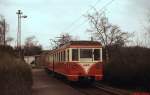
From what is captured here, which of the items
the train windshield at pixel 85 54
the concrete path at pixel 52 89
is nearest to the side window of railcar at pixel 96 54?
the train windshield at pixel 85 54

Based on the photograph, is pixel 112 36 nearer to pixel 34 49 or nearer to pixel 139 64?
pixel 139 64

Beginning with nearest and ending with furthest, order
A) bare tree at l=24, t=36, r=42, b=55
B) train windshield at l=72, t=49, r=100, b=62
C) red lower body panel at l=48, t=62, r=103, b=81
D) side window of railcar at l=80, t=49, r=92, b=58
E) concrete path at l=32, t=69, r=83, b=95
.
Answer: concrete path at l=32, t=69, r=83, b=95 < red lower body panel at l=48, t=62, r=103, b=81 < train windshield at l=72, t=49, r=100, b=62 < side window of railcar at l=80, t=49, r=92, b=58 < bare tree at l=24, t=36, r=42, b=55

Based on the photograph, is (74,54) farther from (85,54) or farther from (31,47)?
(31,47)

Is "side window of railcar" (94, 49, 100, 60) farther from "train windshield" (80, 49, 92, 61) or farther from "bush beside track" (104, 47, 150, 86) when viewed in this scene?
"bush beside track" (104, 47, 150, 86)

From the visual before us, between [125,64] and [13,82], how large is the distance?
51.9ft

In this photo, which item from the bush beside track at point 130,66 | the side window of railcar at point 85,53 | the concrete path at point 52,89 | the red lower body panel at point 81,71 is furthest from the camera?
the side window of railcar at point 85,53

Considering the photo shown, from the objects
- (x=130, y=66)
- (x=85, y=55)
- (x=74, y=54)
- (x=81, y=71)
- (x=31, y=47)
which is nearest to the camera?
(x=130, y=66)

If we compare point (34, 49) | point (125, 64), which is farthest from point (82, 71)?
point (34, 49)

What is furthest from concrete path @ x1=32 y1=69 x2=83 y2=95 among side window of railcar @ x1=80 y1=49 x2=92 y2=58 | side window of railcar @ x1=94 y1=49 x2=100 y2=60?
side window of railcar @ x1=94 y1=49 x2=100 y2=60

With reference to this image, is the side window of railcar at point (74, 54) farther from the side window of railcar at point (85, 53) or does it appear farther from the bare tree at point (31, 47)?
the bare tree at point (31, 47)

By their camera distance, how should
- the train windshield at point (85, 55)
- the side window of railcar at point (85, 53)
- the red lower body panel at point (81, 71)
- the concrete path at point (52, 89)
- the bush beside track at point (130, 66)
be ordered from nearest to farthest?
the concrete path at point (52, 89), the bush beside track at point (130, 66), the red lower body panel at point (81, 71), the train windshield at point (85, 55), the side window of railcar at point (85, 53)

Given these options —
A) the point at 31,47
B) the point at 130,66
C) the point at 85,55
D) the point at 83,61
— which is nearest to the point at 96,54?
the point at 85,55

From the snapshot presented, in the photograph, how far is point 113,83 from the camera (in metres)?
32.9

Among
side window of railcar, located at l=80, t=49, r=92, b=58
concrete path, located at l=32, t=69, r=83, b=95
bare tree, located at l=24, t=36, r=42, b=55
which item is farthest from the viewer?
bare tree, located at l=24, t=36, r=42, b=55
